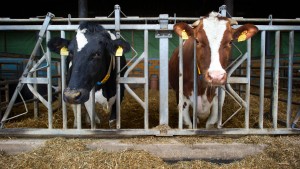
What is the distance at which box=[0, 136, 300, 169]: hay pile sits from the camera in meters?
2.73

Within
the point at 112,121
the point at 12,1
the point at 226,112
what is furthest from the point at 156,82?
the point at 12,1

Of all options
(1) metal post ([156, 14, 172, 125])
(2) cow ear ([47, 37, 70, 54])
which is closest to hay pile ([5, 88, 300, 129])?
(2) cow ear ([47, 37, 70, 54])

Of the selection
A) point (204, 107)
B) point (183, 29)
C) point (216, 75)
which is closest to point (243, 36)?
point (183, 29)

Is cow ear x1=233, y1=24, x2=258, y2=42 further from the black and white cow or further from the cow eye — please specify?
the cow eye

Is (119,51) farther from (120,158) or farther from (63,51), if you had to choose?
(120,158)

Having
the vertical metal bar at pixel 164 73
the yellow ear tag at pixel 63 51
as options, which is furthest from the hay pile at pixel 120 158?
the yellow ear tag at pixel 63 51

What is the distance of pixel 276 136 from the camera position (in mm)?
3322

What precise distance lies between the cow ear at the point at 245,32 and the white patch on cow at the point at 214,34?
0.24 meters

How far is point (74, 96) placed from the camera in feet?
8.80

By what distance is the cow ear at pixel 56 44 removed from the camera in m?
3.17

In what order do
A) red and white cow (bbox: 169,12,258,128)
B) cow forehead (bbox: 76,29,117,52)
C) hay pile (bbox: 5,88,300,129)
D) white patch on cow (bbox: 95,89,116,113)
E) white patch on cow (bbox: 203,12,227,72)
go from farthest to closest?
hay pile (bbox: 5,88,300,129)
white patch on cow (bbox: 95,89,116,113)
cow forehead (bbox: 76,29,117,52)
white patch on cow (bbox: 203,12,227,72)
red and white cow (bbox: 169,12,258,128)

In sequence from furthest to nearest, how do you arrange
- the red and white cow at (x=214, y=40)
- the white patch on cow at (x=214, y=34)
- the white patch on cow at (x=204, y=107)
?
1. the white patch on cow at (x=204, y=107)
2. the white patch on cow at (x=214, y=34)
3. the red and white cow at (x=214, y=40)

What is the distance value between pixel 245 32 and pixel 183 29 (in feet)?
2.67

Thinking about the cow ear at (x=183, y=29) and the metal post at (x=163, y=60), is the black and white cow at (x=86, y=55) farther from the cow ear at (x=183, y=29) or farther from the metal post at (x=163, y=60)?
the cow ear at (x=183, y=29)
